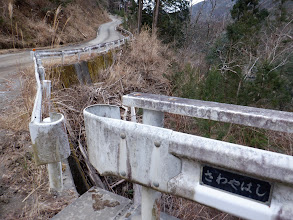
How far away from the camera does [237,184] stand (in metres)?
0.96

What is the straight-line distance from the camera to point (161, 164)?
1.10 meters

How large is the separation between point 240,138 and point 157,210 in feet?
13.4

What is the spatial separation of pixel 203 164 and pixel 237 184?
0.16 meters

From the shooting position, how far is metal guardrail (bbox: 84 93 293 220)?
0.88 m

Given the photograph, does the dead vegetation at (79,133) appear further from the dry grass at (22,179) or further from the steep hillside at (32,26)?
the steep hillside at (32,26)

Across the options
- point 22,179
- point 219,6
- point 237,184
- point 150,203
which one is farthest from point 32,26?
point 237,184

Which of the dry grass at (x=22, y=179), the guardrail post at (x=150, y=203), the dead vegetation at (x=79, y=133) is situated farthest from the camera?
the dead vegetation at (x=79, y=133)

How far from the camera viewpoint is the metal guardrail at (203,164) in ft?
2.89

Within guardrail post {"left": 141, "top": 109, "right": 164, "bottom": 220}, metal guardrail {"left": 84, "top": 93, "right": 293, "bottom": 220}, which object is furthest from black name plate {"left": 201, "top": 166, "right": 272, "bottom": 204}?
guardrail post {"left": 141, "top": 109, "right": 164, "bottom": 220}

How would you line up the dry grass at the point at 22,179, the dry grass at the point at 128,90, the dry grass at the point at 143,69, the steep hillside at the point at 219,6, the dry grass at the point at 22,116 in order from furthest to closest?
the steep hillside at the point at 219,6, the dry grass at the point at 143,69, the dry grass at the point at 22,116, the dry grass at the point at 128,90, the dry grass at the point at 22,179

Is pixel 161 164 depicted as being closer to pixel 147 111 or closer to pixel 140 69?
pixel 147 111

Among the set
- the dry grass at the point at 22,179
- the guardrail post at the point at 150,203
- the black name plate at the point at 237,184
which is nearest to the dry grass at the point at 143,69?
the dry grass at the point at 22,179

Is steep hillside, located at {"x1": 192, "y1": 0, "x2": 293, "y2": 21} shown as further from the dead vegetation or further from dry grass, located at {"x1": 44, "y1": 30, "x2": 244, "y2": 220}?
the dead vegetation

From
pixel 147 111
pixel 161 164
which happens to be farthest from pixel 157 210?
pixel 147 111
